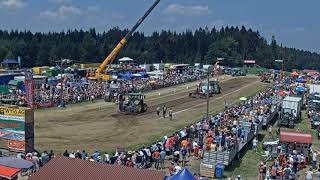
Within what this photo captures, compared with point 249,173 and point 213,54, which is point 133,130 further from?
point 213,54

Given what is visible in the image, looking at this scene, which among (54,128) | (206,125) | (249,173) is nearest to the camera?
(249,173)

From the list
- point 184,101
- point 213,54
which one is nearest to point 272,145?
point 184,101

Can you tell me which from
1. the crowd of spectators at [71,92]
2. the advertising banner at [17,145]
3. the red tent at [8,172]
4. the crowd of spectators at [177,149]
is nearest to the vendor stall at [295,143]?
the crowd of spectators at [177,149]

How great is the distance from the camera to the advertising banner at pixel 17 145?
2727cm

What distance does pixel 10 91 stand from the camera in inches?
2133

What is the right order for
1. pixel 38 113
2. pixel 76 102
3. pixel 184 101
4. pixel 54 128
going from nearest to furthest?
pixel 54 128 → pixel 38 113 → pixel 76 102 → pixel 184 101

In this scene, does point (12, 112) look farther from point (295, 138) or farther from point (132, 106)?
point (132, 106)

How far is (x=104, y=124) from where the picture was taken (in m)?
39.7

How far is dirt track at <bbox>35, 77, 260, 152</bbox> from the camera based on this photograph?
106 ft

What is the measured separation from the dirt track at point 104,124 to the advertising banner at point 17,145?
278 cm

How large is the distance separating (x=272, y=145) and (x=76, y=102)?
27.1 m

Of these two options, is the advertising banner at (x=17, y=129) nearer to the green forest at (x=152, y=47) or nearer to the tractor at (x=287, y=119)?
the tractor at (x=287, y=119)

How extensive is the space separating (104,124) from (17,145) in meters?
12.7

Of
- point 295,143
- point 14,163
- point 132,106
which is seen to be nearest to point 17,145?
point 14,163
